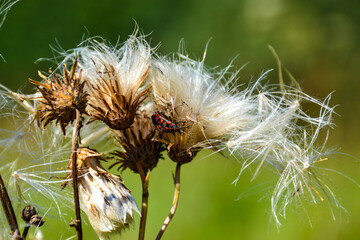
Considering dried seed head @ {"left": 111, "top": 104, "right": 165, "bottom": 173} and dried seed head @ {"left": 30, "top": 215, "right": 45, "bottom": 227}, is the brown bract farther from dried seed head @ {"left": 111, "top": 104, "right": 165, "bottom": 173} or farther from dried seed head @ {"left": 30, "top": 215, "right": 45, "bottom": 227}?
dried seed head @ {"left": 30, "top": 215, "right": 45, "bottom": 227}

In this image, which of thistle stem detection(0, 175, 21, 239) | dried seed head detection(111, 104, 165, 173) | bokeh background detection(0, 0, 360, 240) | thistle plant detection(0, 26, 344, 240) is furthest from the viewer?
bokeh background detection(0, 0, 360, 240)

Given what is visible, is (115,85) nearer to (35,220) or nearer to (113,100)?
(113,100)

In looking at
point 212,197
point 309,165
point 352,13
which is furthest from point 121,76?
point 352,13

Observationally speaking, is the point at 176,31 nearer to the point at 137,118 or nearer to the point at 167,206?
the point at 167,206

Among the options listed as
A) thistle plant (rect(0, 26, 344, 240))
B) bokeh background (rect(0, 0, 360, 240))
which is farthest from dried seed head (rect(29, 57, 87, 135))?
bokeh background (rect(0, 0, 360, 240))

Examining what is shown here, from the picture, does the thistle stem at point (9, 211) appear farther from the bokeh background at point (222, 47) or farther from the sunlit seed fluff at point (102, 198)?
the bokeh background at point (222, 47)

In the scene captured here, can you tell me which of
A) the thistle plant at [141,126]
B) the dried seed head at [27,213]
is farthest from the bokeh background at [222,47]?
the dried seed head at [27,213]
